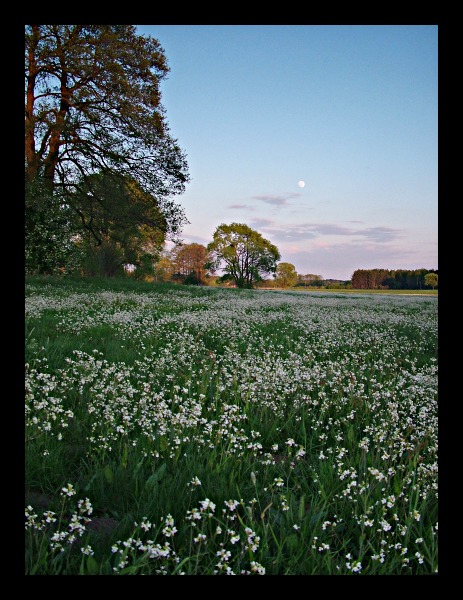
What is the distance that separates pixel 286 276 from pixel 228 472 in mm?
62486

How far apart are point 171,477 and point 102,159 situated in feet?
73.3

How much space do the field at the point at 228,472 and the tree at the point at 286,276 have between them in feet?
185

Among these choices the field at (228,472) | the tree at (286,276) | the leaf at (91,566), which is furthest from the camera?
the tree at (286,276)

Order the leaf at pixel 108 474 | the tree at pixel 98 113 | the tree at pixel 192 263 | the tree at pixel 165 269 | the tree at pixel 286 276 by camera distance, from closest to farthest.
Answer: the leaf at pixel 108 474 < the tree at pixel 98 113 < the tree at pixel 192 263 < the tree at pixel 165 269 < the tree at pixel 286 276

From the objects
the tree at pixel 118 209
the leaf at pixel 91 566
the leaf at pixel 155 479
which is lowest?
the leaf at pixel 91 566

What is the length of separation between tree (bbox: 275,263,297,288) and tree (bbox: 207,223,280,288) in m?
5.98

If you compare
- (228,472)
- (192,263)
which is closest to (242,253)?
(192,263)

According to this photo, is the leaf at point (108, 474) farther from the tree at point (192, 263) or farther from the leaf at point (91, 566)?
the tree at point (192, 263)

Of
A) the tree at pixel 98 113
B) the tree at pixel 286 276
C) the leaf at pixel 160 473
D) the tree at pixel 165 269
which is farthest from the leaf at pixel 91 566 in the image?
the tree at pixel 286 276

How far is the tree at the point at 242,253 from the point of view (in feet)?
159

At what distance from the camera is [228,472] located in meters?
3.25

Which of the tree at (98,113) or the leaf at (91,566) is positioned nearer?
the leaf at (91,566)

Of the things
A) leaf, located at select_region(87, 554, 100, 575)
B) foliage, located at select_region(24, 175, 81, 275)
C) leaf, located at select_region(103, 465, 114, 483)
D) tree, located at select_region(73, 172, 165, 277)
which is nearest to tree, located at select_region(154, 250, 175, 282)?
tree, located at select_region(73, 172, 165, 277)
